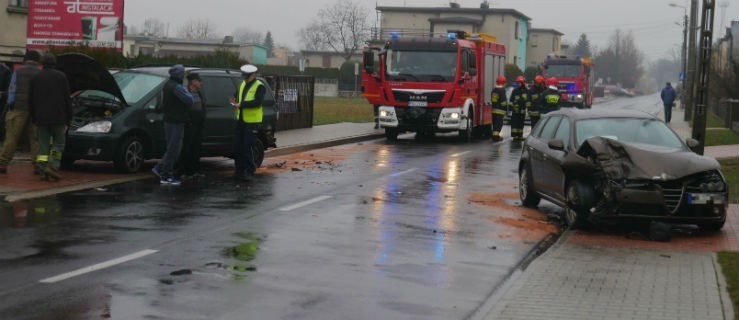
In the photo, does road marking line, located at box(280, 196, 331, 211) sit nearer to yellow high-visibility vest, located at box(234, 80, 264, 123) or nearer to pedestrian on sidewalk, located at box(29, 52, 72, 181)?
yellow high-visibility vest, located at box(234, 80, 264, 123)

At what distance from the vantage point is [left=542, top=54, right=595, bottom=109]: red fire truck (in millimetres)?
48906

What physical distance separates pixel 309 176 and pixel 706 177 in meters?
7.55

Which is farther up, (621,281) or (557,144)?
(557,144)

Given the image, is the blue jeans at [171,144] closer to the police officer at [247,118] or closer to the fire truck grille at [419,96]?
the police officer at [247,118]

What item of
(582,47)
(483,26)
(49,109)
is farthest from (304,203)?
(582,47)

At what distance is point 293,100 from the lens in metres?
30.0

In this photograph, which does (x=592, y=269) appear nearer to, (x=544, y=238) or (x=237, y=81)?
(x=544, y=238)

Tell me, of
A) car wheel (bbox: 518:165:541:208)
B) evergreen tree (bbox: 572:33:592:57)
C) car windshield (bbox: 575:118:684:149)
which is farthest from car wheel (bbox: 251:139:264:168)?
evergreen tree (bbox: 572:33:592:57)

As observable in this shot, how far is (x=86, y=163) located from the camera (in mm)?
17953

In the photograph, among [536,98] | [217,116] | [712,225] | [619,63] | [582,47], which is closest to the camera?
[712,225]

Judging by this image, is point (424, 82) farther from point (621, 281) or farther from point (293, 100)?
point (621, 281)

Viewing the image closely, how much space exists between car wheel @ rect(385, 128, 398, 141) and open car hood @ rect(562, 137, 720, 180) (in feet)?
54.5

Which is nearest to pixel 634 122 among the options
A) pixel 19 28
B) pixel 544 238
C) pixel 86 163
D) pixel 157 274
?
pixel 544 238

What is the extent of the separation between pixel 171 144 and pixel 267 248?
19.3 feet
